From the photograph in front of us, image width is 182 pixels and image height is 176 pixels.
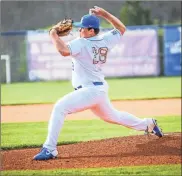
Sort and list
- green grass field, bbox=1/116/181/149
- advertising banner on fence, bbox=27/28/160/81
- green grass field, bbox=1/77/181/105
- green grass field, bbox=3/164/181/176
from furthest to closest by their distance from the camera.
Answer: advertising banner on fence, bbox=27/28/160/81 < green grass field, bbox=1/77/181/105 < green grass field, bbox=1/116/181/149 < green grass field, bbox=3/164/181/176

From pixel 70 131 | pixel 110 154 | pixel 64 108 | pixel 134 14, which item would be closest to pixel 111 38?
pixel 64 108

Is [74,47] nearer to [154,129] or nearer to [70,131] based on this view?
[154,129]

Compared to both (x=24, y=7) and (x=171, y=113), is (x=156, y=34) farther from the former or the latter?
(x=171, y=113)

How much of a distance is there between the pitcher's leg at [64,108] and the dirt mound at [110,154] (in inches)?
9.1

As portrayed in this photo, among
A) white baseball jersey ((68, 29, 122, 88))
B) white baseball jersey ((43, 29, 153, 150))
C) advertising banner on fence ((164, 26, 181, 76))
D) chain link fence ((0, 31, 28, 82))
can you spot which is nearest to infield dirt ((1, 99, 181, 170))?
white baseball jersey ((43, 29, 153, 150))

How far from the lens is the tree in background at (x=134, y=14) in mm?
24188

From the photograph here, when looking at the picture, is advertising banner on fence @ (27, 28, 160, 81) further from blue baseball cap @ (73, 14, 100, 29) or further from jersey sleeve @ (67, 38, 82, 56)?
jersey sleeve @ (67, 38, 82, 56)

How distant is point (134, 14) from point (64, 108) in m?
19.8

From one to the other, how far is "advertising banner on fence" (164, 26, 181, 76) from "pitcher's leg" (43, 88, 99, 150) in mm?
17286

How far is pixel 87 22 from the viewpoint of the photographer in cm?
539

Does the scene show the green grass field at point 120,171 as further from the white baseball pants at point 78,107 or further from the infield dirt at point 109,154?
the white baseball pants at point 78,107

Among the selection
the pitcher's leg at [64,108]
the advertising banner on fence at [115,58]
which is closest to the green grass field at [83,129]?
the pitcher's leg at [64,108]

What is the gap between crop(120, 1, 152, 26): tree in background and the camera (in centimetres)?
2419

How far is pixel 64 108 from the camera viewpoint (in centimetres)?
522
